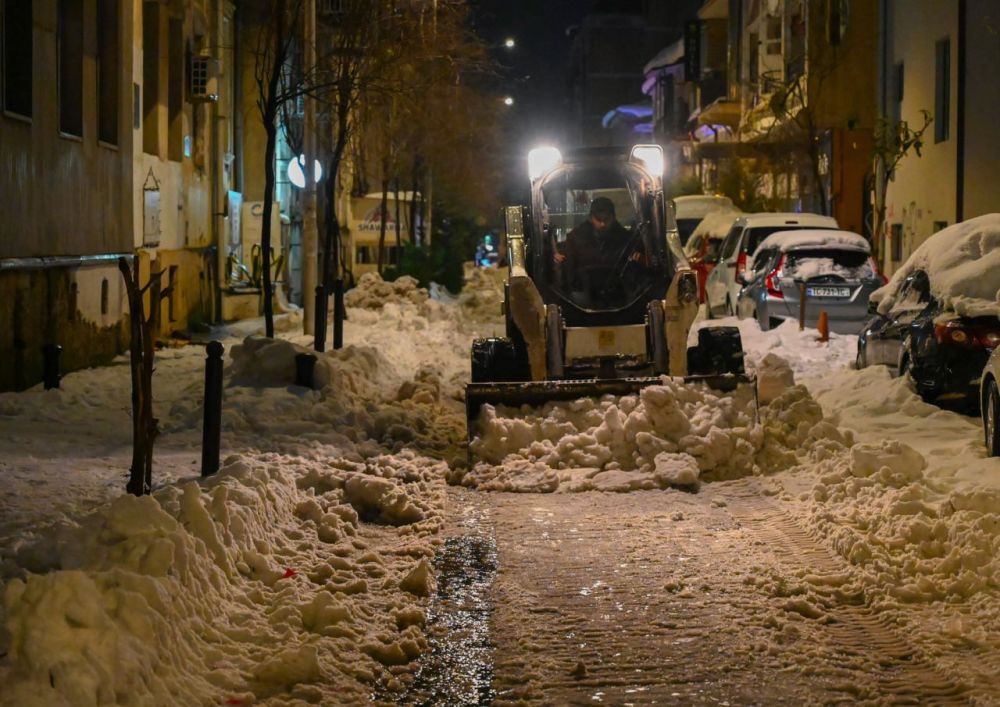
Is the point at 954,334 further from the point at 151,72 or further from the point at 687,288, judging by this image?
the point at 151,72

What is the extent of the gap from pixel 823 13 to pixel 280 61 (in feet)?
67.9

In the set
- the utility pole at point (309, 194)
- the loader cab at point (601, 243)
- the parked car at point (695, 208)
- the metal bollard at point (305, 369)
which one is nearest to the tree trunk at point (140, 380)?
the metal bollard at point (305, 369)

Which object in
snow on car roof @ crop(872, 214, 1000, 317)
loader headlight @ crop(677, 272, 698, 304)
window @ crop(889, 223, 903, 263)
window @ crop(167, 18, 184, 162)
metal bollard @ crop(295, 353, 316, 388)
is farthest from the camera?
window @ crop(889, 223, 903, 263)

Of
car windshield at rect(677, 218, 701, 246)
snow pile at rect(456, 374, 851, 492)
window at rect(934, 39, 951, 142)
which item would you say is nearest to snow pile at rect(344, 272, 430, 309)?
window at rect(934, 39, 951, 142)

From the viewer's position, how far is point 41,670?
5.18 m

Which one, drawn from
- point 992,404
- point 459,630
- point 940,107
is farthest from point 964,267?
point 940,107

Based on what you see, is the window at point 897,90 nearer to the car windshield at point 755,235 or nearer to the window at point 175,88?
the car windshield at point 755,235

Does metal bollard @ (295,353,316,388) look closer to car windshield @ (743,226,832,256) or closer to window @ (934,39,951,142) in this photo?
car windshield @ (743,226,832,256)

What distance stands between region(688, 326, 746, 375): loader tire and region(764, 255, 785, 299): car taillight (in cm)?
916

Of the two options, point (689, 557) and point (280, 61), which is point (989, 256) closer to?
point (689, 557)

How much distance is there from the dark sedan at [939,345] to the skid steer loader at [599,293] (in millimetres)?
1664

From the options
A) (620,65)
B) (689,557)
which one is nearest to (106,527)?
(689,557)

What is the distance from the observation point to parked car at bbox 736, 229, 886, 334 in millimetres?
22734

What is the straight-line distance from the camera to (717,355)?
14.1 metres
